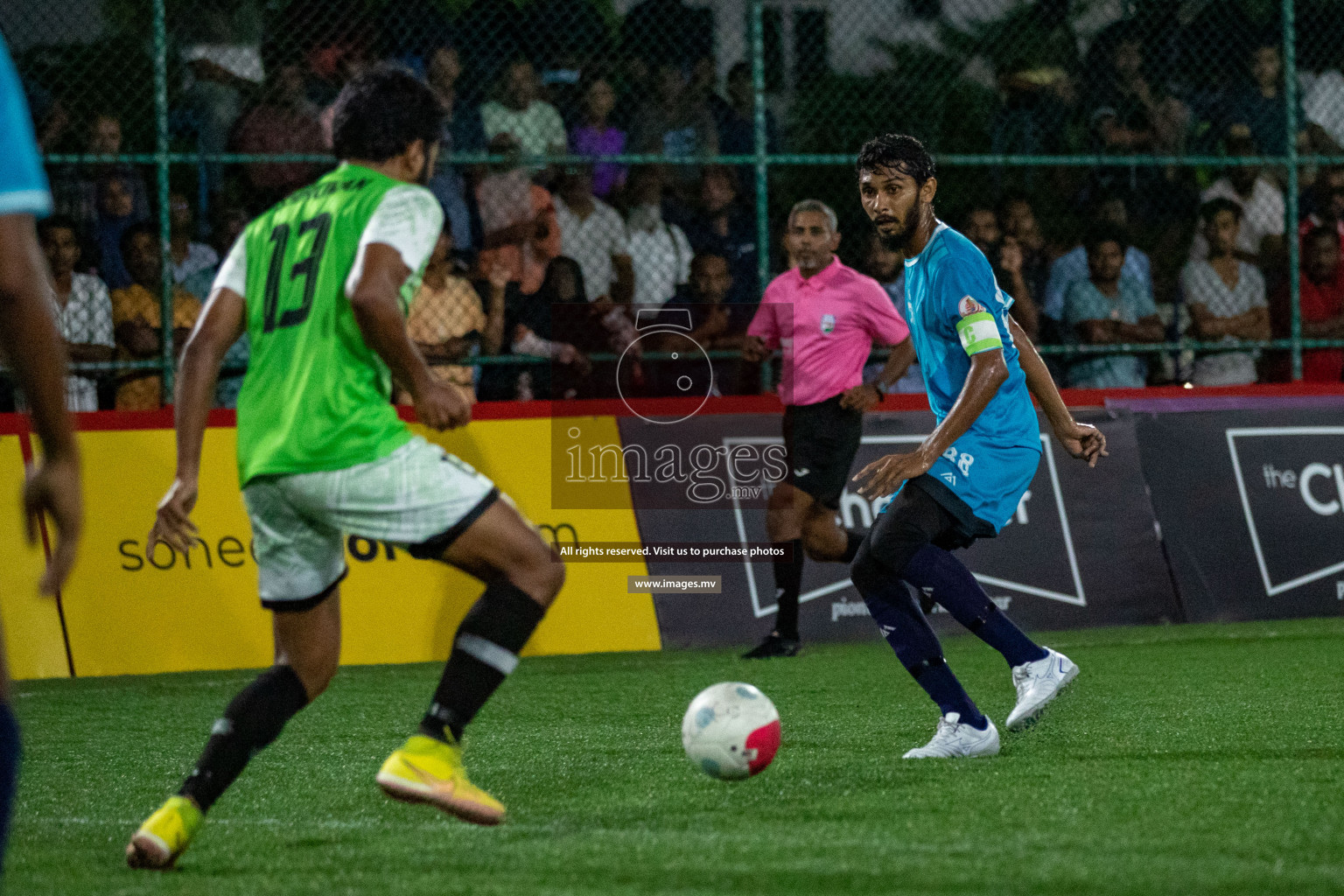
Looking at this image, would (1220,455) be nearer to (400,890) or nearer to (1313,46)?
(1313,46)

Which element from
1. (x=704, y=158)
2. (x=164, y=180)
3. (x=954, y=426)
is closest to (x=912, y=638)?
(x=954, y=426)

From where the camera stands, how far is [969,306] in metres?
5.38

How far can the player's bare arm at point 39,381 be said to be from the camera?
2.62m

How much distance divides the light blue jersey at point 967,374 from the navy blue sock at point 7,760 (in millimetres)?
3434

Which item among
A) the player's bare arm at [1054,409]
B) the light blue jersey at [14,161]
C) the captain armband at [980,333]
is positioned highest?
the light blue jersey at [14,161]

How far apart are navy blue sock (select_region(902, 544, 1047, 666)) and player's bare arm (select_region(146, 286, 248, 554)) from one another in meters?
2.51

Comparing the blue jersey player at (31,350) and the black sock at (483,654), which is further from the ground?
the blue jersey player at (31,350)

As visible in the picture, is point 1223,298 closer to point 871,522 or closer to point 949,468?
point 871,522

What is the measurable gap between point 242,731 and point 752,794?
1.50 metres

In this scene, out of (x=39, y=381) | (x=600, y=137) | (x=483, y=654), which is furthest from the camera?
(x=600, y=137)

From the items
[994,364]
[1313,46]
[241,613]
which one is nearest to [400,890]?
[994,364]

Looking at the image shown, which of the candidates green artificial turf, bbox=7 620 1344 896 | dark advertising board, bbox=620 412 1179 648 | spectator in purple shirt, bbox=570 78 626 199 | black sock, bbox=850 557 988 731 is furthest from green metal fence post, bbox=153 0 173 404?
black sock, bbox=850 557 988 731

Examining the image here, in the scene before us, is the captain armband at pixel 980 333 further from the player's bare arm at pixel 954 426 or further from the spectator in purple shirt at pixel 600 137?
the spectator in purple shirt at pixel 600 137

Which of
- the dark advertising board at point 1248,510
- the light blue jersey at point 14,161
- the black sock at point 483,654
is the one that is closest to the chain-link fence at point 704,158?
the dark advertising board at point 1248,510
